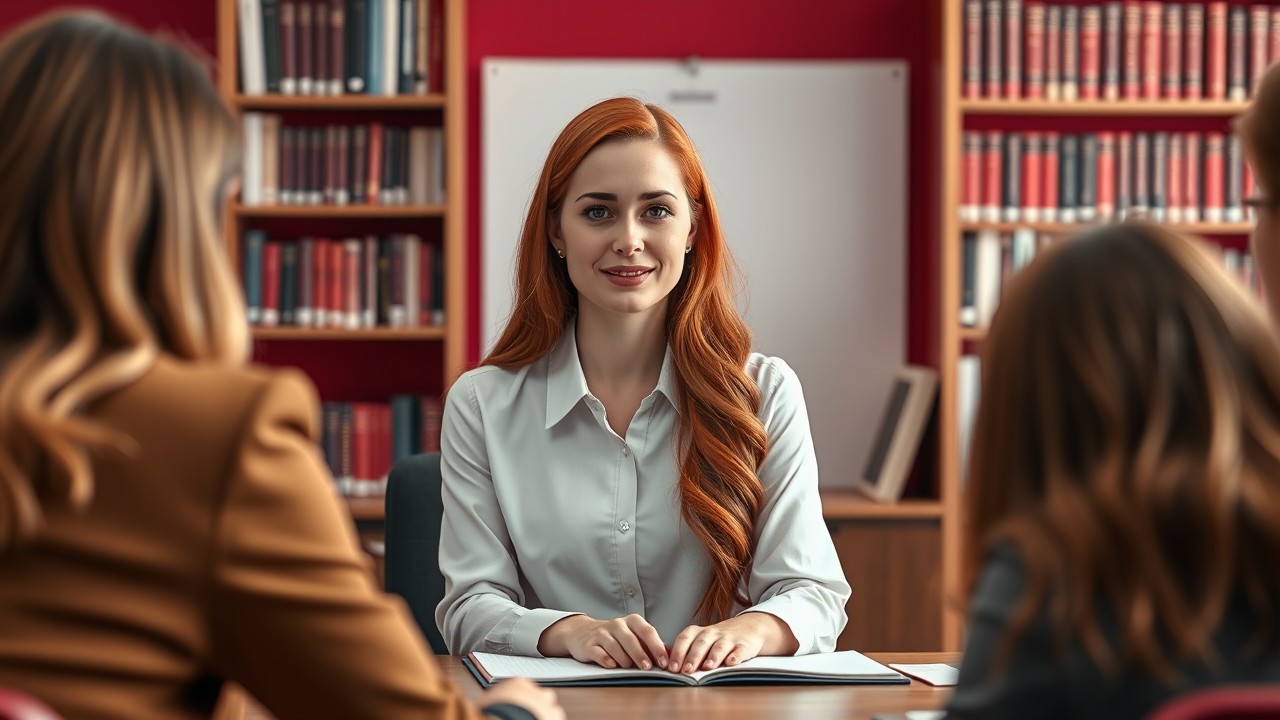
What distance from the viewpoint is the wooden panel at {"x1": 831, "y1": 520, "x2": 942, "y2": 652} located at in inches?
144

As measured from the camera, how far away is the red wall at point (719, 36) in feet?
13.3

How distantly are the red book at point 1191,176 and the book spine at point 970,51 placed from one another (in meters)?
0.62

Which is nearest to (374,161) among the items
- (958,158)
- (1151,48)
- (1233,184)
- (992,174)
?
(958,158)

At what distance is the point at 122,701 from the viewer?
870 millimetres

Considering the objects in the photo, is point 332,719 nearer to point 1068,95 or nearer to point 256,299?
point 256,299

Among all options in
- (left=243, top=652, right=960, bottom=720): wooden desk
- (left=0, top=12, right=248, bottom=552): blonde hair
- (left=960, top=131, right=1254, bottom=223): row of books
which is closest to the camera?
(left=0, top=12, right=248, bottom=552): blonde hair

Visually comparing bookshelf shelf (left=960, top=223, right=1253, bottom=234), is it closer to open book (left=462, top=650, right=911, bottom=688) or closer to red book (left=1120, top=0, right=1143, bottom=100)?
red book (left=1120, top=0, right=1143, bottom=100)

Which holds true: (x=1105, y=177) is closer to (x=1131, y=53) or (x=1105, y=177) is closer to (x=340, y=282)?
(x=1131, y=53)

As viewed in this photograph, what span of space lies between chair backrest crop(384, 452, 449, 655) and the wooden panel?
1.69 metres

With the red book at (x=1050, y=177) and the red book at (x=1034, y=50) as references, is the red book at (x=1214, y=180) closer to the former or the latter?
the red book at (x=1050, y=177)

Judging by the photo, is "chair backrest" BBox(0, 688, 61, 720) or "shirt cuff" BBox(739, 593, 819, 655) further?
"shirt cuff" BBox(739, 593, 819, 655)

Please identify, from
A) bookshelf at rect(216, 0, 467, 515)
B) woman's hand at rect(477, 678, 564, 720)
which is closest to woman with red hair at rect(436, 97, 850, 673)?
woman's hand at rect(477, 678, 564, 720)

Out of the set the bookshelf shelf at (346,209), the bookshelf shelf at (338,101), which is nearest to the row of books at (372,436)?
the bookshelf shelf at (346,209)

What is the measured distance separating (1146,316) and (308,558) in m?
0.58
